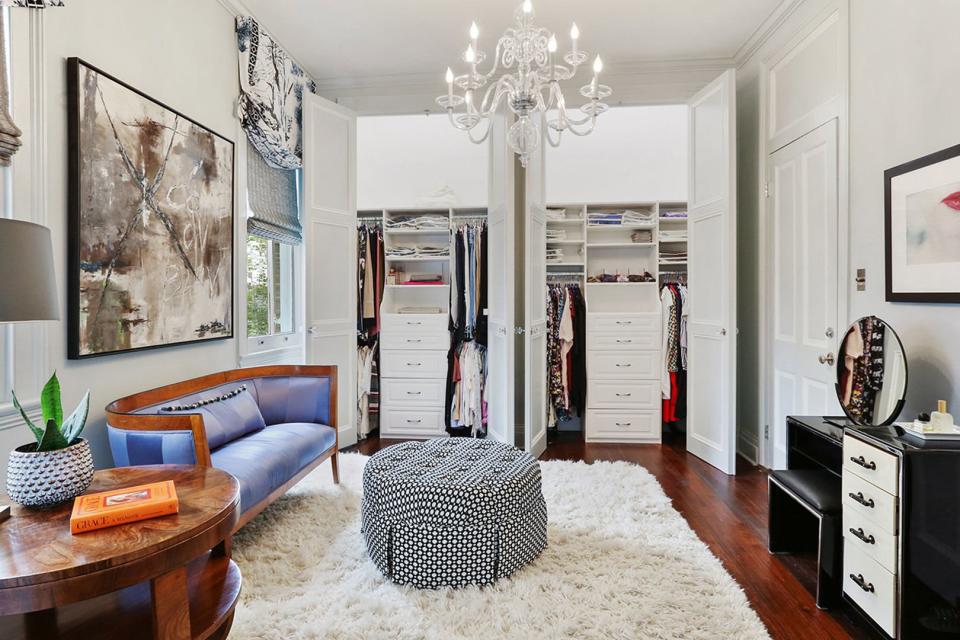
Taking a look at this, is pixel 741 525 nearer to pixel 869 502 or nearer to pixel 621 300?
pixel 869 502

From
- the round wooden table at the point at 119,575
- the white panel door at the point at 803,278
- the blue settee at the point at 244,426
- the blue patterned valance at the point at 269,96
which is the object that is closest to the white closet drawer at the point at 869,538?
the white panel door at the point at 803,278

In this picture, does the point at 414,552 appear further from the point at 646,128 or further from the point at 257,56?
the point at 646,128

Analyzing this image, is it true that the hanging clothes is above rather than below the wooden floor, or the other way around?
above

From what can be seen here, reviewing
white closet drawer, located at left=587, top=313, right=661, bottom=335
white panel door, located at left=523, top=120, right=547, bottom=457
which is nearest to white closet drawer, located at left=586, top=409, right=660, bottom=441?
white panel door, located at left=523, top=120, right=547, bottom=457

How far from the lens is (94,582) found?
3.15 ft

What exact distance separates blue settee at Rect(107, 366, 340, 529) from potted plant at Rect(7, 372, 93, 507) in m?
0.48

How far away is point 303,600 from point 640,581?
122cm

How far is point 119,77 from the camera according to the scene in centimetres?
208

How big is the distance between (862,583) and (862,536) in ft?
0.49

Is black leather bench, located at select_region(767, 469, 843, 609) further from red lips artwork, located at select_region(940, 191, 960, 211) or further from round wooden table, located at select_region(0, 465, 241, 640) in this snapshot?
round wooden table, located at select_region(0, 465, 241, 640)

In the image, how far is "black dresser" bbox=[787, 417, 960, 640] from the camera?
4.63ft

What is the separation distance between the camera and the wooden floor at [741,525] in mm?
1676

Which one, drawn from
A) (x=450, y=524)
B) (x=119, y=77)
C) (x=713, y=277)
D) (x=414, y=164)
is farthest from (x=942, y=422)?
(x=414, y=164)

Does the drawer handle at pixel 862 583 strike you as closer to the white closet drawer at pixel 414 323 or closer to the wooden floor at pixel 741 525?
the wooden floor at pixel 741 525
